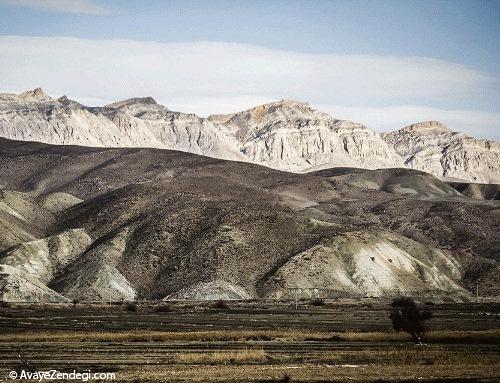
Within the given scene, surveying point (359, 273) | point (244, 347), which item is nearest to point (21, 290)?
point (359, 273)

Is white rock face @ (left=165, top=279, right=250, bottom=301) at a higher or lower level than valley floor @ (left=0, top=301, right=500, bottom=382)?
lower

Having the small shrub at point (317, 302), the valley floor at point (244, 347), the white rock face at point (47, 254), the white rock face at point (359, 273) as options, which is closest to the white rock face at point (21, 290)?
the white rock face at point (47, 254)

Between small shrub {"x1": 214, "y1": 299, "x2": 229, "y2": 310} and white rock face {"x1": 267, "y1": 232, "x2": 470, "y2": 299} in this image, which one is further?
white rock face {"x1": 267, "y1": 232, "x2": 470, "y2": 299}

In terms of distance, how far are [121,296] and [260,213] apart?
49.8 m

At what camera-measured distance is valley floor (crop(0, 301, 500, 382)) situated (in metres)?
47.6

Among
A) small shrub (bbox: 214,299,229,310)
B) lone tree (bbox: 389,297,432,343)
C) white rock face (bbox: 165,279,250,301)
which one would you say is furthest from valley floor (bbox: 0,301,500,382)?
white rock face (bbox: 165,279,250,301)

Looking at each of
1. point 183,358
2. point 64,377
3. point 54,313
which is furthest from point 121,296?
point 64,377

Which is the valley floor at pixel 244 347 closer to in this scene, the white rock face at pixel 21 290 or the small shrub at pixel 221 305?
the small shrub at pixel 221 305

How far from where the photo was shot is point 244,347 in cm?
6456

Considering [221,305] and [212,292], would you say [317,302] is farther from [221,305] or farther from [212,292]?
[221,305]

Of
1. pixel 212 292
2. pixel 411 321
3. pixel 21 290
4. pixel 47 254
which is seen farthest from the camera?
pixel 47 254

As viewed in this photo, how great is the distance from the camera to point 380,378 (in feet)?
148

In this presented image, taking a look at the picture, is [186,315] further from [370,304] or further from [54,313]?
[370,304]

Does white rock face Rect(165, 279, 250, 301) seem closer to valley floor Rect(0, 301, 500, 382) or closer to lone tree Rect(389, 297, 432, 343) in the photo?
valley floor Rect(0, 301, 500, 382)
